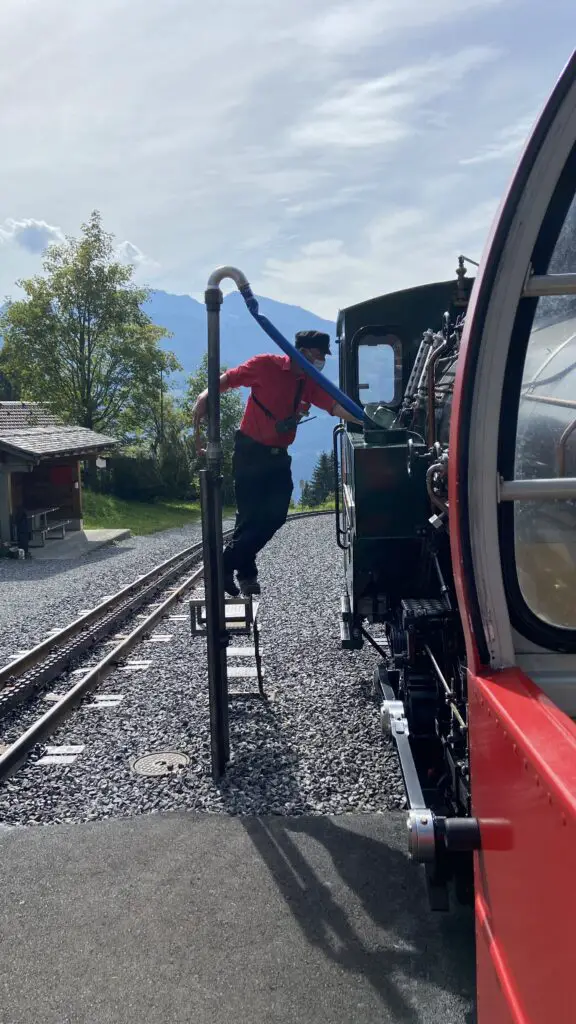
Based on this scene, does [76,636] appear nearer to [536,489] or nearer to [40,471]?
[536,489]

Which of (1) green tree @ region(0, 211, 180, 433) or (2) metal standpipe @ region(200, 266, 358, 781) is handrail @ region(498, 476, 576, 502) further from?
(1) green tree @ region(0, 211, 180, 433)

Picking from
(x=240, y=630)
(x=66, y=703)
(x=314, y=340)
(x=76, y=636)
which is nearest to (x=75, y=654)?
(x=76, y=636)

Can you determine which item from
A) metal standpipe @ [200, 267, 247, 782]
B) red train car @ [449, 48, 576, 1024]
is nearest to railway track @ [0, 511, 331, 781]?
metal standpipe @ [200, 267, 247, 782]

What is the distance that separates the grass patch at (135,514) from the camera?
90.9 feet

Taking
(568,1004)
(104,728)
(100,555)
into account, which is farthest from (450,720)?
(100,555)

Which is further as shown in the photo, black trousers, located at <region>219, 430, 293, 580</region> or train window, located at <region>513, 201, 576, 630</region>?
black trousers, located at <region>219, 430, 293, 580</region>

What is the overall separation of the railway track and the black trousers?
2.22 metres

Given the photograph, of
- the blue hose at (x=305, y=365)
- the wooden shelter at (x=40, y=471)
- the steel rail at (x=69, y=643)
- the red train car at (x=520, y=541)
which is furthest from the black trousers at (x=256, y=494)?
the wooden shelter at (x=40, y=471)

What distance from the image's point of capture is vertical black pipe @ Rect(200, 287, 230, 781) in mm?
5254

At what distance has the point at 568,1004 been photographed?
1.52 m

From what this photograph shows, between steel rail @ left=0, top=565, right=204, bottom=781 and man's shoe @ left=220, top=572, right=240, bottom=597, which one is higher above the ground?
man's shoe @ left=220, top=572, right=240, bottom=597

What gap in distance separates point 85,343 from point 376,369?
35.7m

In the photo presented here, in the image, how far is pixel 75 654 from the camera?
29.1ft

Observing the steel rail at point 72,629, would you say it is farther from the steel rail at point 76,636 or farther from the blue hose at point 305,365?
the blue hose at point 305,365
